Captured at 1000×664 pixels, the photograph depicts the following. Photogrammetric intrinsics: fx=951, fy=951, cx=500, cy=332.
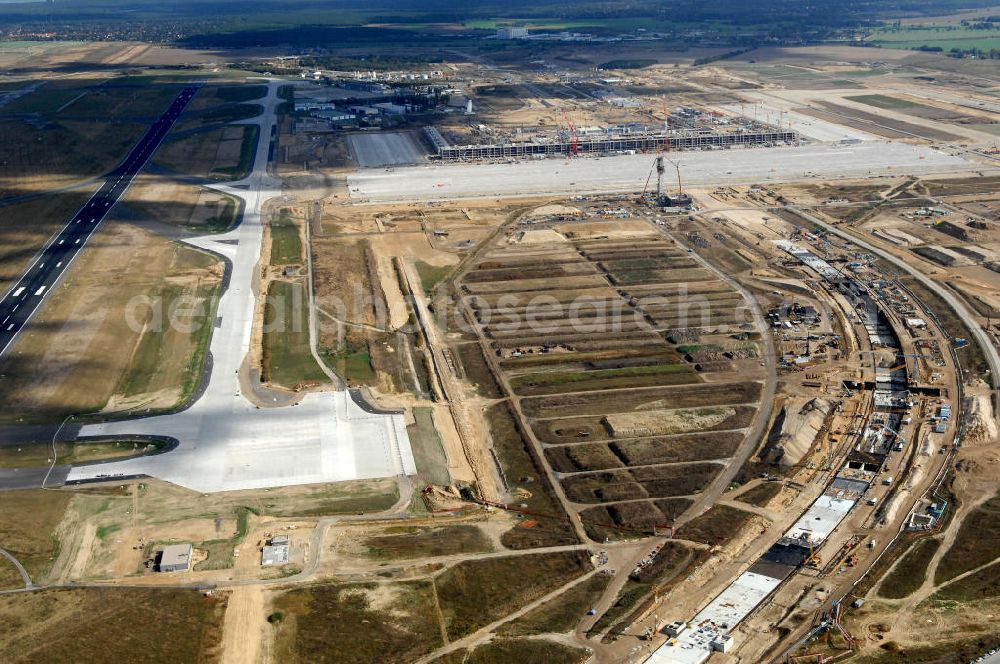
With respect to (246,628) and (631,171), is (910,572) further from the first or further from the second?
(631,171)

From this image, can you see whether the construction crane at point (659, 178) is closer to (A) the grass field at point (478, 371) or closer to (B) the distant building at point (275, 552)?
(A) the grass field at point (478, 371)

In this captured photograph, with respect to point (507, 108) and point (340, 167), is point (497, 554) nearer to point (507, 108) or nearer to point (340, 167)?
point (340, 167)

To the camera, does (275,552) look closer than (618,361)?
Yes

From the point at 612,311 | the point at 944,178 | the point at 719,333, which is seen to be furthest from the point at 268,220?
the point at 944,178

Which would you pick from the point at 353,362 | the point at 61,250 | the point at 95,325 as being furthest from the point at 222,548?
the point at 61,250

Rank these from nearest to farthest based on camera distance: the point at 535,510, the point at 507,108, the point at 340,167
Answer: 1. the point at 535,510
2. the point at 340,167
3. the point at 507,108

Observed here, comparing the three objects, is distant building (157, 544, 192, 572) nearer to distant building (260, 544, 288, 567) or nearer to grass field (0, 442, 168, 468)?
distant building (260, 544, 288, 567)
